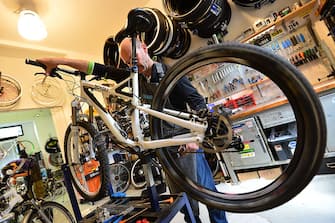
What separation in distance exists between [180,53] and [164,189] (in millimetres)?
2115

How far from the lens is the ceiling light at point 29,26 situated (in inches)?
93.7

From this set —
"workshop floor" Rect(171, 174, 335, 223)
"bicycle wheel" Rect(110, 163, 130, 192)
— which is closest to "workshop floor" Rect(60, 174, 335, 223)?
"workshop floor" Rect(171, 174, 335, 223)

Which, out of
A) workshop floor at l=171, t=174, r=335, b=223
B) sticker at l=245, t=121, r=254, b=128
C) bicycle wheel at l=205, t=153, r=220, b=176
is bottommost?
workshop floor at l=171, t=174, r=335, b=223

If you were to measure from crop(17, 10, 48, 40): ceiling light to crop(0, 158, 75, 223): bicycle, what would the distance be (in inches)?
67.5

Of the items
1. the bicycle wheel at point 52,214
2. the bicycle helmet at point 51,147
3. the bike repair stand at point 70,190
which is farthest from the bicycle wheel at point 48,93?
the bicycle helmet at point 51,147

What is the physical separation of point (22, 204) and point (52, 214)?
337 millimetres

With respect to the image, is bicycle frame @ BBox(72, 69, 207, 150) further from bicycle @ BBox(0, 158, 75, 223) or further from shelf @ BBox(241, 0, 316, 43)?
shelf @ BBox(241, 0, 316, 43)

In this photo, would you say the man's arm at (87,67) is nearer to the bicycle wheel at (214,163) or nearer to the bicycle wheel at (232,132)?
the bicycle wheel at (232,132)

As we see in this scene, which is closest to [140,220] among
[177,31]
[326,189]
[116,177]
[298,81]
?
[298,81]

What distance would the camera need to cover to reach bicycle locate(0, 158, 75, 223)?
6.79 ft

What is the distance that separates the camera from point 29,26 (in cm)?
241

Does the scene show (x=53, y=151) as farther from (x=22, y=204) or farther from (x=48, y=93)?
(x=22, y=204)

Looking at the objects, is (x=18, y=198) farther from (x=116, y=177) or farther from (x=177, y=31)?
(x=177, y=31)

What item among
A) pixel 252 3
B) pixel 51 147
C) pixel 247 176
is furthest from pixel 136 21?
pixel 51 147
